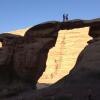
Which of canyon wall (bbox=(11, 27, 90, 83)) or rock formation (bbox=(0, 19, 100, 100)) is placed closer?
rock formation (bbox=(0, 19, 100, 100))

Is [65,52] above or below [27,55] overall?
below

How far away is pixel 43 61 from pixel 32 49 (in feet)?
1.07

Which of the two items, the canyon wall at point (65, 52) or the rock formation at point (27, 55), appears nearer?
the rock formation at point (27, 55)

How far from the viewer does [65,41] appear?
26.4 metres

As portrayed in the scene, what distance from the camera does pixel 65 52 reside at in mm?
25688

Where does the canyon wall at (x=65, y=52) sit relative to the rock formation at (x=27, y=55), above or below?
below

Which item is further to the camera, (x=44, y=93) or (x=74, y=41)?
(x=74, y=41)

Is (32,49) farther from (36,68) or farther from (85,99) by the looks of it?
(85,99)

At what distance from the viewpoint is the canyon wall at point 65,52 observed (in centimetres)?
2380

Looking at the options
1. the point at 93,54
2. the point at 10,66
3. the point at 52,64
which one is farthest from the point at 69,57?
the point at 93,54

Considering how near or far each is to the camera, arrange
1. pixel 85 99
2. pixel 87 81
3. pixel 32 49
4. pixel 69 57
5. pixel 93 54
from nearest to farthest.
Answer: pixel 85 99, pixel 87 81, pixel 93 54, pixel 32 49, pixel 69 57

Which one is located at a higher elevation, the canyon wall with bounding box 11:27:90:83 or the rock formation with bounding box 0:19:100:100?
the rock formation with bounding box 0:19:100:100

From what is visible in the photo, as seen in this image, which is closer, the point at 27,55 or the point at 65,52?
the point at 27,55

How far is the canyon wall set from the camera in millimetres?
23797
